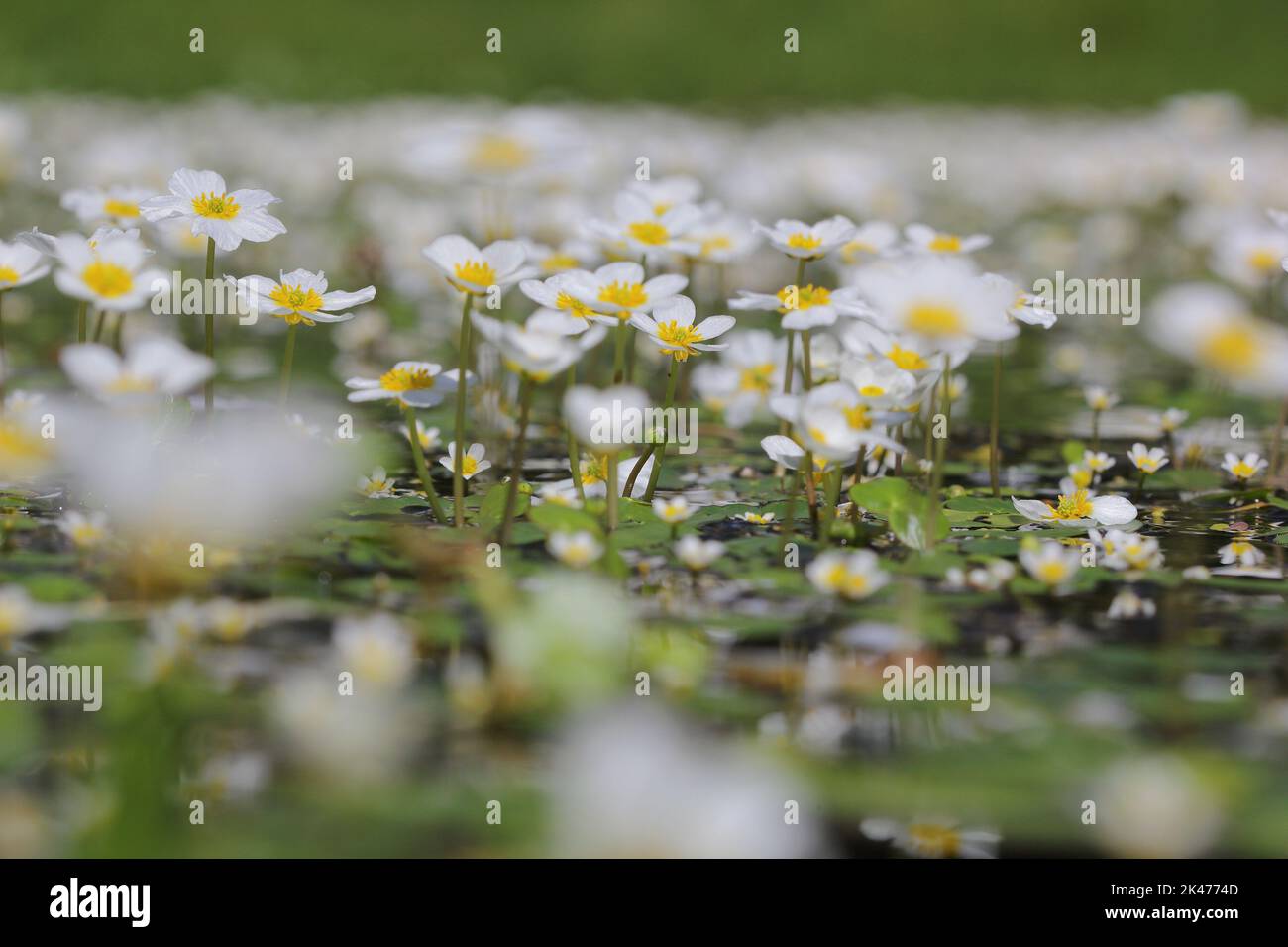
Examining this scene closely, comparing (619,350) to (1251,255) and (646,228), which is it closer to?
(646,228)

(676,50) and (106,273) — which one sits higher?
(676,50)

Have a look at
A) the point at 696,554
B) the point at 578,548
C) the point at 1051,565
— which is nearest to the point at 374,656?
the point at 578,548

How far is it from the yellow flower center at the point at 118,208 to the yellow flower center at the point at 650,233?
0.76m

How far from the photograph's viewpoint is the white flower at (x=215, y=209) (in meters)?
1.73

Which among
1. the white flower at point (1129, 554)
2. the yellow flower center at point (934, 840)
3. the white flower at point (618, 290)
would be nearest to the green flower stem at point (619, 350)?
the white flower at point (618, 290)

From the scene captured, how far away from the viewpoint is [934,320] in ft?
4.75

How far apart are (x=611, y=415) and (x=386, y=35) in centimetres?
1122

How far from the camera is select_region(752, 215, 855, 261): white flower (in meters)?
1.87

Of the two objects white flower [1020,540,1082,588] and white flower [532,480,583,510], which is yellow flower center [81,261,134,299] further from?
white flower [1020,540,1082,588]

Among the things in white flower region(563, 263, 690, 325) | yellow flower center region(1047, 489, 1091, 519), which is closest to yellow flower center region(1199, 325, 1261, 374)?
yellow flower center region(1047, 489, 1091, 519)

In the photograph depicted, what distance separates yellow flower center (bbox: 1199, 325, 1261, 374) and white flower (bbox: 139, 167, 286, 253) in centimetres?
114

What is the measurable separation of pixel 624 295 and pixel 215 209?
22.4 inches

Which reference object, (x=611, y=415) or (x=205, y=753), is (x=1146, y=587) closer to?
(x=611, y=415)

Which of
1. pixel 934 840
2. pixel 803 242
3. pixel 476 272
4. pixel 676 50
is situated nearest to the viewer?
pixel 934 840
